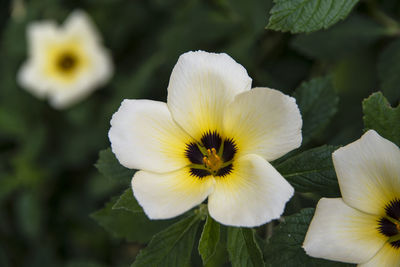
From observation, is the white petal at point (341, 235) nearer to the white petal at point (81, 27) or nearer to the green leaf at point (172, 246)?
the green leaf at point (172, 246)

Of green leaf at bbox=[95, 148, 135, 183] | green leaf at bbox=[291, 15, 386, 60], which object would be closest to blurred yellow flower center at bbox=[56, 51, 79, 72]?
green leaf at bbox=[291, 15, 386, 60]

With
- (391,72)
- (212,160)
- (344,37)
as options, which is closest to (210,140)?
(212,160)

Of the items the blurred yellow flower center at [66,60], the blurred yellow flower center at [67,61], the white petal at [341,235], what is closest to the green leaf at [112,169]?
the white petal at [341,235]

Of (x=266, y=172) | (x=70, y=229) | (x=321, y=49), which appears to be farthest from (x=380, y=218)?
(x=70, y=229)

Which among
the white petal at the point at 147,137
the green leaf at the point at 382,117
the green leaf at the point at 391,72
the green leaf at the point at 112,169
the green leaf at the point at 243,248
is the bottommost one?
the green leaf at the point at 112,169

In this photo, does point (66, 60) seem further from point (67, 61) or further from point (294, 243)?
point (294, 243)

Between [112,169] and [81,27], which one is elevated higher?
[112,169]
